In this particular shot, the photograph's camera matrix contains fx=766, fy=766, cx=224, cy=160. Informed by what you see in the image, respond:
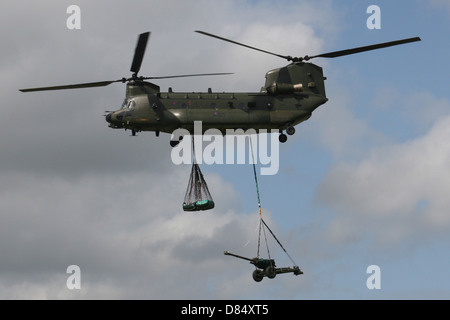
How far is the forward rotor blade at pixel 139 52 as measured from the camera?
1849 inches

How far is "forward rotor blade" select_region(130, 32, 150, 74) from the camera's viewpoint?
1849 inches

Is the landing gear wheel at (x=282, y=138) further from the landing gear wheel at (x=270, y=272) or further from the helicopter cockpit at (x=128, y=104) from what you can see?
the helicopter cockpit at (x=128, y=104)

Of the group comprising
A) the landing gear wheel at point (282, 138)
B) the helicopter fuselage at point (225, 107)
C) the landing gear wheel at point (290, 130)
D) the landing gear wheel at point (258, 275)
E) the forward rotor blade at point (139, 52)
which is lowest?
the landing gear wheel at point (258, 275)

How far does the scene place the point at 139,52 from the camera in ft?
158

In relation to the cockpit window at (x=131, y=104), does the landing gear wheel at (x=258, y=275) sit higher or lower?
lower

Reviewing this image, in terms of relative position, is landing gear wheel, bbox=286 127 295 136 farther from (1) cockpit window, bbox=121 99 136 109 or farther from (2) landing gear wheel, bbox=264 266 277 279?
(1) cockpit window, bbox=121 99 136 109

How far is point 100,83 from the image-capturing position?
1981 inches

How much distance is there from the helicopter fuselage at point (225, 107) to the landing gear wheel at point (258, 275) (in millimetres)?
9224

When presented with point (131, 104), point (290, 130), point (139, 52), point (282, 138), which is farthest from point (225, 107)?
point (139, 52)

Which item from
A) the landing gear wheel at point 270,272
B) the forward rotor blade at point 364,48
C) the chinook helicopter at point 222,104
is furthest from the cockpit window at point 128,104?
the landing gear wheel at point 270,272

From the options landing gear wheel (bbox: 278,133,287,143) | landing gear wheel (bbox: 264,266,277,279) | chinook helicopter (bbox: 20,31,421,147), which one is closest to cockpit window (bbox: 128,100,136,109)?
chinook helicopter (bbox: 20,31,421,147)
